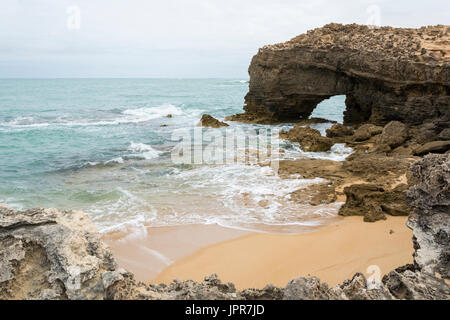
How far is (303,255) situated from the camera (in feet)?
18.5

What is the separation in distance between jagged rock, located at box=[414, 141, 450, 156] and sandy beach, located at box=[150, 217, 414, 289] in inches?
189

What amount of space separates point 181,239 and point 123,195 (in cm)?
316

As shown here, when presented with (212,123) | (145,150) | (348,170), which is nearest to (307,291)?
(348,170)

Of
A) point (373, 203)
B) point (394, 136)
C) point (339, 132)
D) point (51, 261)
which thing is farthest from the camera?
point (339, 132)

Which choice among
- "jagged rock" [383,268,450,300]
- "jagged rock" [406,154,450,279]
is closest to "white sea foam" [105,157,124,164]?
"jagged rock" [406,154,450,279]

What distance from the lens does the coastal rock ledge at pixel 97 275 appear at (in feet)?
8.46

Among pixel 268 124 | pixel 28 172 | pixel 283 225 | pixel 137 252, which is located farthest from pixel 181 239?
pixel 268 124

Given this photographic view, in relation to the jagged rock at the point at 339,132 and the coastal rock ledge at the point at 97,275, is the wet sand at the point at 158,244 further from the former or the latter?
the jagged rock at the point at 339,132

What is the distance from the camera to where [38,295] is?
269 centimetres

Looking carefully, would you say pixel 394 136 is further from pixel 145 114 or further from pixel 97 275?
pixel 145 114

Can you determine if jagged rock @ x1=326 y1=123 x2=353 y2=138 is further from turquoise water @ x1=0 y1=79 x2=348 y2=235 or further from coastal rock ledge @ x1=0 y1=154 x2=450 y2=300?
coastal rock ledge @ x1=0 y1=154 x2=450 y2=300

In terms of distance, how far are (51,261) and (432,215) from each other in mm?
3715

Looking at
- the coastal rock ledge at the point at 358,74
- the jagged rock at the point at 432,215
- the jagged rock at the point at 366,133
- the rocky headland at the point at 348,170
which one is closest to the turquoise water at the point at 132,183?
the jagged rock at the point at 366,133
